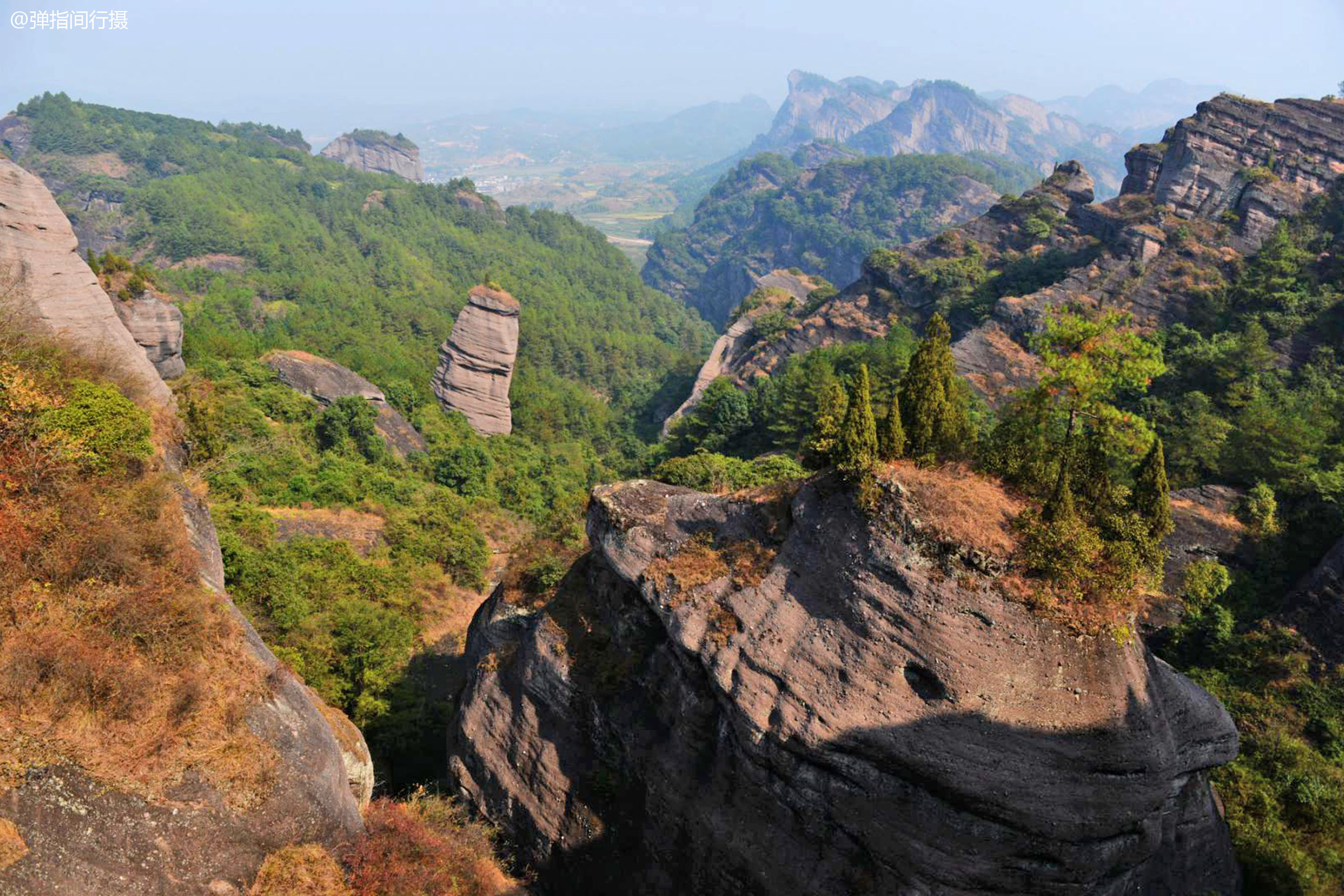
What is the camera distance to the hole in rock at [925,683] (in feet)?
36.3

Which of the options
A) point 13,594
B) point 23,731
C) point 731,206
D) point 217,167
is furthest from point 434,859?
point 731,206

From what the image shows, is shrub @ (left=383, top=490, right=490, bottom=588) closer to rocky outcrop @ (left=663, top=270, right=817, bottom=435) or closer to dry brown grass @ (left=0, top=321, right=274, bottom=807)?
dry brown grass @ (left=0, top=321, right=274, bottom=807)

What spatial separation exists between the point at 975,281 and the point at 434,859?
52683 millimetres

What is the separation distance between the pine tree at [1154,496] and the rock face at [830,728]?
2.10 metres

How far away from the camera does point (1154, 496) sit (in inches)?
465

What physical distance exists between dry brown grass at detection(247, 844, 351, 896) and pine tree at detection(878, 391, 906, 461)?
38.1ft

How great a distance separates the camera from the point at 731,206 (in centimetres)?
17350

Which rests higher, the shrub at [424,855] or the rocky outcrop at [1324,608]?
the rocky outcrop at [1324,608]

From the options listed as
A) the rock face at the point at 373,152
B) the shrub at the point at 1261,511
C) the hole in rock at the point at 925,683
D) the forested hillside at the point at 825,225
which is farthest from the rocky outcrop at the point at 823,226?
the hole in rock at the point at 925,683

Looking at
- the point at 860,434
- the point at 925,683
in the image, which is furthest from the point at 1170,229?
the point at 925,683

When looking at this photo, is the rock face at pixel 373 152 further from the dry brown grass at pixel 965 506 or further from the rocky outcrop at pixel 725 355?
the dry brown grass at pixel 965 506

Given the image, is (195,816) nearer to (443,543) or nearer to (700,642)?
(700,642)

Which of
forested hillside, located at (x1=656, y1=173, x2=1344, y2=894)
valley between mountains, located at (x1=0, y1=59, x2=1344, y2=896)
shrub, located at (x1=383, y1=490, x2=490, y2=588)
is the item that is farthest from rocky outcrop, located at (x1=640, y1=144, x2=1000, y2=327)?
valley between mountains, located at (x1=0, y1=59, x2=1344, y2=896)

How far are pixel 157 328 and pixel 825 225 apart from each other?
13649 cm
